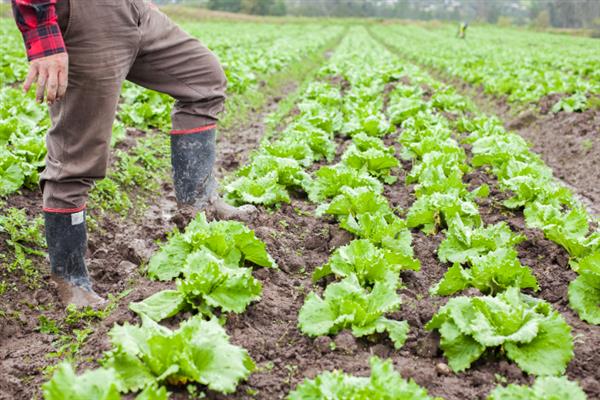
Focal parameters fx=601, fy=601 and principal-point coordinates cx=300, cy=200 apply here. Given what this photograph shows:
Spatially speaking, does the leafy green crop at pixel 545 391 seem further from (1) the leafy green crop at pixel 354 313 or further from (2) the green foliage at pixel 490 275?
(2) the green foliage at pixel 490 275

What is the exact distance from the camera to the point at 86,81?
3.19 metres

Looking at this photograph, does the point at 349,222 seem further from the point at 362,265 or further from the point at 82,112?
the point at 82,112

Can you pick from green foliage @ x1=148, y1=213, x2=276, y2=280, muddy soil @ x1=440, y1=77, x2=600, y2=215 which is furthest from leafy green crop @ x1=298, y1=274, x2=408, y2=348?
muddy soil @ x1=440, y1=77, x2=600, y2=215

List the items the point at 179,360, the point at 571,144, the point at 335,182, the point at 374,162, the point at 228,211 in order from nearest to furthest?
the point at 179,360 → the point at 228,211 → the point at 335,182 → the point at 374,162 → the point at 571,144

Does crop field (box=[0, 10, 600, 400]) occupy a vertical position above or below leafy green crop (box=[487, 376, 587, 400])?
below

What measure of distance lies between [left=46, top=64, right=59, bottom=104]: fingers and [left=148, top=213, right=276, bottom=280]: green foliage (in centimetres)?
107

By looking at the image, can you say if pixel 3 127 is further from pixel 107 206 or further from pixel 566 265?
pixel 566 265

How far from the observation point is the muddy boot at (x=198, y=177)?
4.29m

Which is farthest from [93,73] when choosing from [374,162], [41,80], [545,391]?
[374,162]

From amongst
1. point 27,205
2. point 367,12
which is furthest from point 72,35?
point 367,12

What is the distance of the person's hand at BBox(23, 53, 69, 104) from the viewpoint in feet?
9.50

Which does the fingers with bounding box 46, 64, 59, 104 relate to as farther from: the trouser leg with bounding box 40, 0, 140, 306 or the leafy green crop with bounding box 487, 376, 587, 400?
the leafy green crop with bounding box 487, 376, 587, 400

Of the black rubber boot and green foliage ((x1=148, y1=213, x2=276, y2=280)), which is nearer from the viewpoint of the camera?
green foliage ((x1=148, y1=213, x2=276, y2=280))

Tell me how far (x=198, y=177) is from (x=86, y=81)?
1356 millimetres
